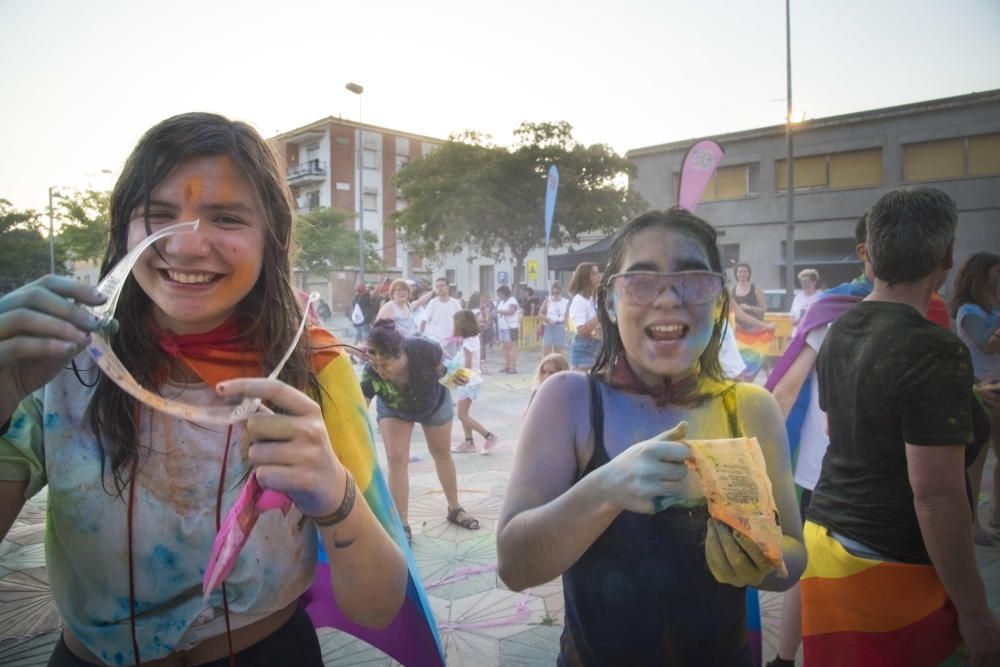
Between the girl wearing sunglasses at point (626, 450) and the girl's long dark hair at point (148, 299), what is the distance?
63cm

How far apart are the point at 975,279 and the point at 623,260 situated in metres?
4.15

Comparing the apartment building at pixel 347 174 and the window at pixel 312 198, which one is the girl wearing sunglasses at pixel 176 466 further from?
the window at pixel 312 198

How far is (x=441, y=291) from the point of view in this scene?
33.6ft

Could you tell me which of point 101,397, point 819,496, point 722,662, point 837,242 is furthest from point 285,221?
point 837,242

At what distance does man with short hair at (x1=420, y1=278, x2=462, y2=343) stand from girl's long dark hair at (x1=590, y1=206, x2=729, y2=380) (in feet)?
27.9

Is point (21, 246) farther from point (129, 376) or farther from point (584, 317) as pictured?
point (129, 376)

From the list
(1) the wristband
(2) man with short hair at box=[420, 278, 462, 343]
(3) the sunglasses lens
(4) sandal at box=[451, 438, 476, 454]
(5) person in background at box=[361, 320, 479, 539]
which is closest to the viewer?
(1) the wristband

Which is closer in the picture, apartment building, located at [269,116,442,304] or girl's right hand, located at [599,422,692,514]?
girl's right hand, located at [599,422,692,514]

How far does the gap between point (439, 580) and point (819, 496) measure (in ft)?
8.30

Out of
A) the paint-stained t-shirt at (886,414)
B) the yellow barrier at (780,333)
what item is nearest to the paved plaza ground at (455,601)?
the paint-stained t-shirt at (886,414)

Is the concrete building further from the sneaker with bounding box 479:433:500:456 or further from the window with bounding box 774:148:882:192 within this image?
the sneaker with bounding box 479:433:500:456

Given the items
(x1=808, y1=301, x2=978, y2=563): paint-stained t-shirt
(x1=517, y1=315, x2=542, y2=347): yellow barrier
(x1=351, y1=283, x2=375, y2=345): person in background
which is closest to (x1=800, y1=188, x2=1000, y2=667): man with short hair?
(x1=808, y1=301, x2=978, y2=563): paint-stained t-shirt

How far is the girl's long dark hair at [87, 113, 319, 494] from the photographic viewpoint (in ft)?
4.09

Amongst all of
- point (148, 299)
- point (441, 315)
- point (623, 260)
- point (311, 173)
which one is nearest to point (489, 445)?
point (441, 315)
